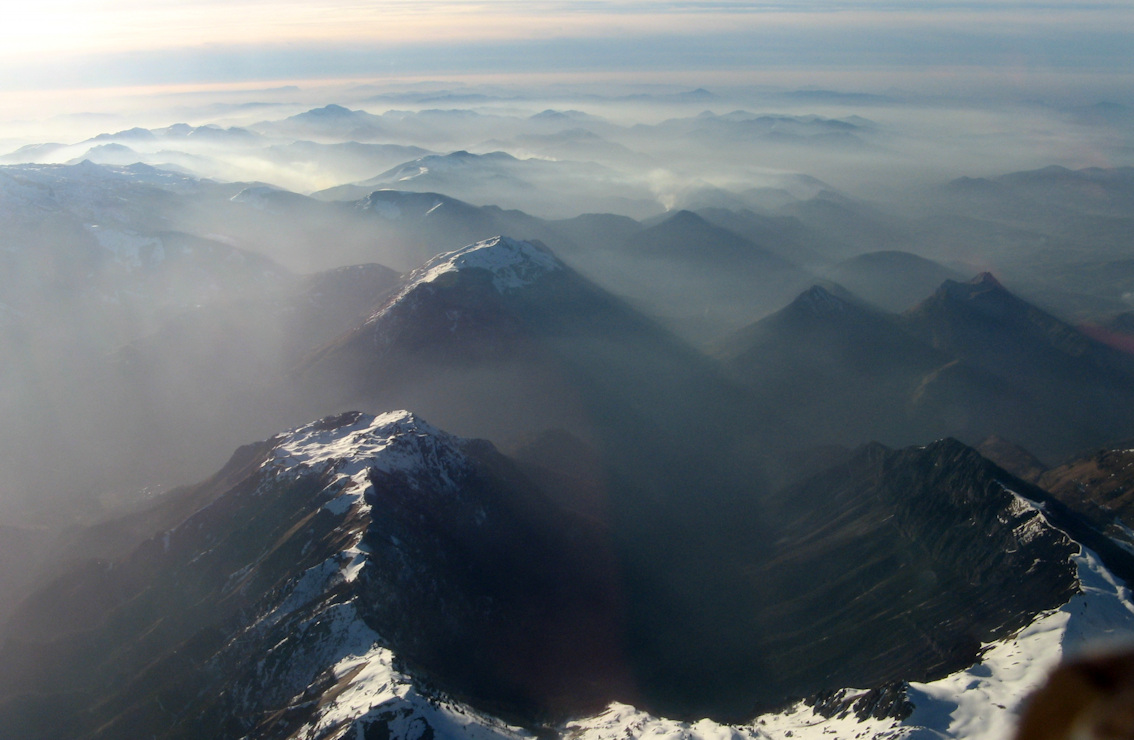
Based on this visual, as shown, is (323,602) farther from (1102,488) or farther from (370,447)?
(1102,488)

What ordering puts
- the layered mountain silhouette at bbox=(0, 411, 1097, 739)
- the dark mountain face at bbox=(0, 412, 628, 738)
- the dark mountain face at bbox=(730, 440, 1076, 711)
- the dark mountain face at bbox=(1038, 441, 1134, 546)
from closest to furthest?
the layered mountain silhouette at bbox=(0, 411, 1097, 739), the dark mountain face at bbox=(0, 412, 628, 738), the dark mountain face at bbox=(730, 440, 1076, 711), the dark mountain face at bbox=(1038, 441, 1134, 546)

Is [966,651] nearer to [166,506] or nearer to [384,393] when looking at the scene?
[166,506]

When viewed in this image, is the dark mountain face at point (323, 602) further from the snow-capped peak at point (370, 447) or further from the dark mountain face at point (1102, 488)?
the dark mountain face at point (1102, 488)

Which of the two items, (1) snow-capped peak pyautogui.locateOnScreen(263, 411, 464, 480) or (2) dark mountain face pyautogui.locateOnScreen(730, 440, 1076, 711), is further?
(1) snow-capped peak pyautogui.locateOnScreen(263, 411, 464, 480)

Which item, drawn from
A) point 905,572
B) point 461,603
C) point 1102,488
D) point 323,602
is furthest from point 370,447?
point 1102,488

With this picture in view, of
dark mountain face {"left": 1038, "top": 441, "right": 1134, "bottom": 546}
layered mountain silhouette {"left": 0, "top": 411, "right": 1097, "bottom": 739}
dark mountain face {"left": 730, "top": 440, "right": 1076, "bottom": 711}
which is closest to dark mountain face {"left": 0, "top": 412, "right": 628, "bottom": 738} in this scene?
layered mountain silhouette {"left": 0, "top": 411, "right": 1097, "bottom": 739}

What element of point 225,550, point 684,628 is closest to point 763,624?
point 684,628

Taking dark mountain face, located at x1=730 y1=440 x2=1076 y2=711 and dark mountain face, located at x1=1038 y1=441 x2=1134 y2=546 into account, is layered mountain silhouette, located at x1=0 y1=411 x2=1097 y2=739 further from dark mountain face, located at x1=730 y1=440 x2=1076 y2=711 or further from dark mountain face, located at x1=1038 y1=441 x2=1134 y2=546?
dark mountain face, located at x1=1038 y1=441 x2=1134 y2=546

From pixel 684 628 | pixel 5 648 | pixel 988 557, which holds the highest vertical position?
pixel 988 557
